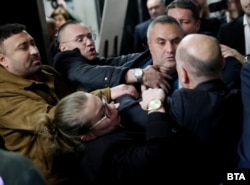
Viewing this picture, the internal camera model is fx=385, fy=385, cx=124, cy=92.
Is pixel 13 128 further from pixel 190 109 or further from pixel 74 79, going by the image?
pixel 190 109

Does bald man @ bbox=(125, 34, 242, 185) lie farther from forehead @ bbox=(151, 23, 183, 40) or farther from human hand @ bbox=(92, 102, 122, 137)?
forehead @ bbox=(151, 23, 183, 40)

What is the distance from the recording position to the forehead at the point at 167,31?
205 centimetres

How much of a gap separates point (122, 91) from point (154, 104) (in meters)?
0.40

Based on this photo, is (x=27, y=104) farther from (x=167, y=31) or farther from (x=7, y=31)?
(x=167, y=31)

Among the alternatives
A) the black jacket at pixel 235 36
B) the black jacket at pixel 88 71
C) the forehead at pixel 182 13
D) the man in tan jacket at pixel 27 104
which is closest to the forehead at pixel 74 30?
the black jacket at pixel 88 71

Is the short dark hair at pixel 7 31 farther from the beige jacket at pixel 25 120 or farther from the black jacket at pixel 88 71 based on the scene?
the black jacket at pixel 88 71

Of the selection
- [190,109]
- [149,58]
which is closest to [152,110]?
[190,109]

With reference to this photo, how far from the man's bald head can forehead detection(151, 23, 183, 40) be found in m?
0.53

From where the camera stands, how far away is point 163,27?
2.06 m

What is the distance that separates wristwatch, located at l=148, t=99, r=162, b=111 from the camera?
1.42 m

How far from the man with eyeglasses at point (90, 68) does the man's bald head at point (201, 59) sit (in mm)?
403

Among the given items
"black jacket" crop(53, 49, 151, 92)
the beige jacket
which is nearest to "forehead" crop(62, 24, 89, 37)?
"black jacket" crop(53, 49, 151, 92)

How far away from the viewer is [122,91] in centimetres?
182

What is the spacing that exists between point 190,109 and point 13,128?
0.81 m
